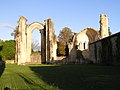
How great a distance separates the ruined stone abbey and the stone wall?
8.01 m

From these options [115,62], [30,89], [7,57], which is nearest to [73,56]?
[7,57]

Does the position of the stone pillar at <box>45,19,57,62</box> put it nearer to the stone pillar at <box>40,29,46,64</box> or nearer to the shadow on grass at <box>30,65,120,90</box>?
the stone pillar at <box>40,29,46,64</box>

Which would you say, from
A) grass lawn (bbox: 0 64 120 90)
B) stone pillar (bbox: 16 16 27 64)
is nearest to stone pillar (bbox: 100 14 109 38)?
stone pillar (bbox: 16 16 27 64)

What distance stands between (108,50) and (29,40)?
89.7 feet

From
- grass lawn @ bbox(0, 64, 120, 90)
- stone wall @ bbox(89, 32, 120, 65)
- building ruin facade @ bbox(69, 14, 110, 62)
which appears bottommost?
grass lawn @ bbox(0, 64, 120, 90)

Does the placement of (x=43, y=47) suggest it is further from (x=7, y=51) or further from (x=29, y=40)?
(x=7, y=51)

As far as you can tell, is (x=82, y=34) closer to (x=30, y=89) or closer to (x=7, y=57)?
(x=7, y=57)

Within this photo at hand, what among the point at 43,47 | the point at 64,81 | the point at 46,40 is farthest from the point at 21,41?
the point at 64,81

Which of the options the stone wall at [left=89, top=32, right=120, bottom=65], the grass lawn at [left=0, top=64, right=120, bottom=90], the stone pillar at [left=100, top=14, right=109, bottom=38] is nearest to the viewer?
the grass lawn at [left=0, top=64, right=120, bottom=90]

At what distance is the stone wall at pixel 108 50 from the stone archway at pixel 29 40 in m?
11.7

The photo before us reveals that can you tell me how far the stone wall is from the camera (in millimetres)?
33531

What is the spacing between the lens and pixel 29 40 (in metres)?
61.1

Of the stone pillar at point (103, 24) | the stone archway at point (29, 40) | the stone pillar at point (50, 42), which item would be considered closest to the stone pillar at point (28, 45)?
the stone archway at point (29, 40)

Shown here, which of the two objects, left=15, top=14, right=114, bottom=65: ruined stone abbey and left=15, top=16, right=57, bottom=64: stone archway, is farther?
left=15, top=14, right=114, bottom=65: ruined stone abbey
